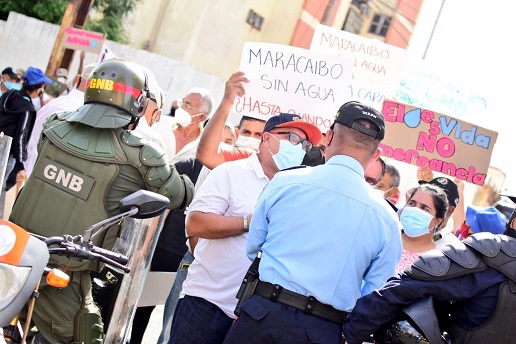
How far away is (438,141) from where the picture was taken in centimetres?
754

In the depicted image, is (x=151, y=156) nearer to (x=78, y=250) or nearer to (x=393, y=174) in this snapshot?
(x=78, y=250)

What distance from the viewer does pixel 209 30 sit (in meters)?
29.9

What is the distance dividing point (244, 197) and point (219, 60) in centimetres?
2692

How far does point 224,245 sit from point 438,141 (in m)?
3.46

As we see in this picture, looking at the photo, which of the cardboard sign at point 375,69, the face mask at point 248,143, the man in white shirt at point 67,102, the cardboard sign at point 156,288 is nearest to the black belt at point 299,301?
the cardboard sign at point 156,288

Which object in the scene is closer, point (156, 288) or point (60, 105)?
point (156, 288)

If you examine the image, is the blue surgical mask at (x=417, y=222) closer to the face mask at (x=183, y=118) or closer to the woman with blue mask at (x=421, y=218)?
the woman with blue mask at (x=421, y=218)

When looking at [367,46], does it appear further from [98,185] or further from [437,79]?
[98,185]

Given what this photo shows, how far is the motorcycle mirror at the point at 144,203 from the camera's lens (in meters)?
3.29

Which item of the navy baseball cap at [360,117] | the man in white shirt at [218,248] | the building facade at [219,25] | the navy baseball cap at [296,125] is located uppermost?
the building facade at [219,25]

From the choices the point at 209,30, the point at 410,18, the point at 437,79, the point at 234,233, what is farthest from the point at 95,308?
the point at 410,18

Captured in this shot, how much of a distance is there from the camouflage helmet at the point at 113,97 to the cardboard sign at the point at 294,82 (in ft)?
6.66

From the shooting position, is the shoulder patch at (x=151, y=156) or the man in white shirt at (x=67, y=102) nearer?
the shoulder patch at (x=151, y=156)

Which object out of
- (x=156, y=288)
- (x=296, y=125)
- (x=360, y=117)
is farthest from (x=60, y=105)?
(x=360, y=117)
